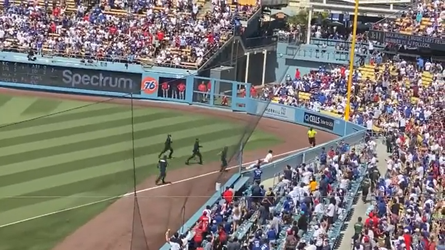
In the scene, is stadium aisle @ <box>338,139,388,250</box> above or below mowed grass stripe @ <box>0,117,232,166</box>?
below

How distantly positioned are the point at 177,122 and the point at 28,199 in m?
3.99

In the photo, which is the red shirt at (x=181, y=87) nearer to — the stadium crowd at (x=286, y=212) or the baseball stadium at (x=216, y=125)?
the baseball stadium at (x=216, y=125)

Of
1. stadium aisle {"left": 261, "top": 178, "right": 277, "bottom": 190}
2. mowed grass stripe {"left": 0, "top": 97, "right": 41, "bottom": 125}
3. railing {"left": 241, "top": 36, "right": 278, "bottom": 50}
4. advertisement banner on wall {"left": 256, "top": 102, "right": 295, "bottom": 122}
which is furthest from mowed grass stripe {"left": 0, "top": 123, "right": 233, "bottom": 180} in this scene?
railing {"left": 241, "top": 36, "right": 278, "bottom": 50}

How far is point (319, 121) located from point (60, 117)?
22089 mm

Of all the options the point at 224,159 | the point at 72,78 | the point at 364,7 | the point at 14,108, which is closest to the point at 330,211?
the point at 224,159

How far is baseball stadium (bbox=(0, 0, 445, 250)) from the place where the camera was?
10539 mm

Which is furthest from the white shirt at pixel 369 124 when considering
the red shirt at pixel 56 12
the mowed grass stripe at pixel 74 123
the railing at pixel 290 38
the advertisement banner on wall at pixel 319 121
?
the mowed grass stripe at pixel 74 123

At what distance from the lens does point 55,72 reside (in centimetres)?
3472

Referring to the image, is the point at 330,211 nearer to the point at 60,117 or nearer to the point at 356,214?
the point at 356,214

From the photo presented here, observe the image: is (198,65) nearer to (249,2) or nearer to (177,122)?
(249,2)

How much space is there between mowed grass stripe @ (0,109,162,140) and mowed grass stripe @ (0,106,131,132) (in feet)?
0.13

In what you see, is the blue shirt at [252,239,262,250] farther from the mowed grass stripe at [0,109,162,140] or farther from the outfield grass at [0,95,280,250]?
the mowed grass stripe at [0,109,162,140]

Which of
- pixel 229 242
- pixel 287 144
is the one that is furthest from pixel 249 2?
pixel 229 242

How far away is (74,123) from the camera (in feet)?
34.7
